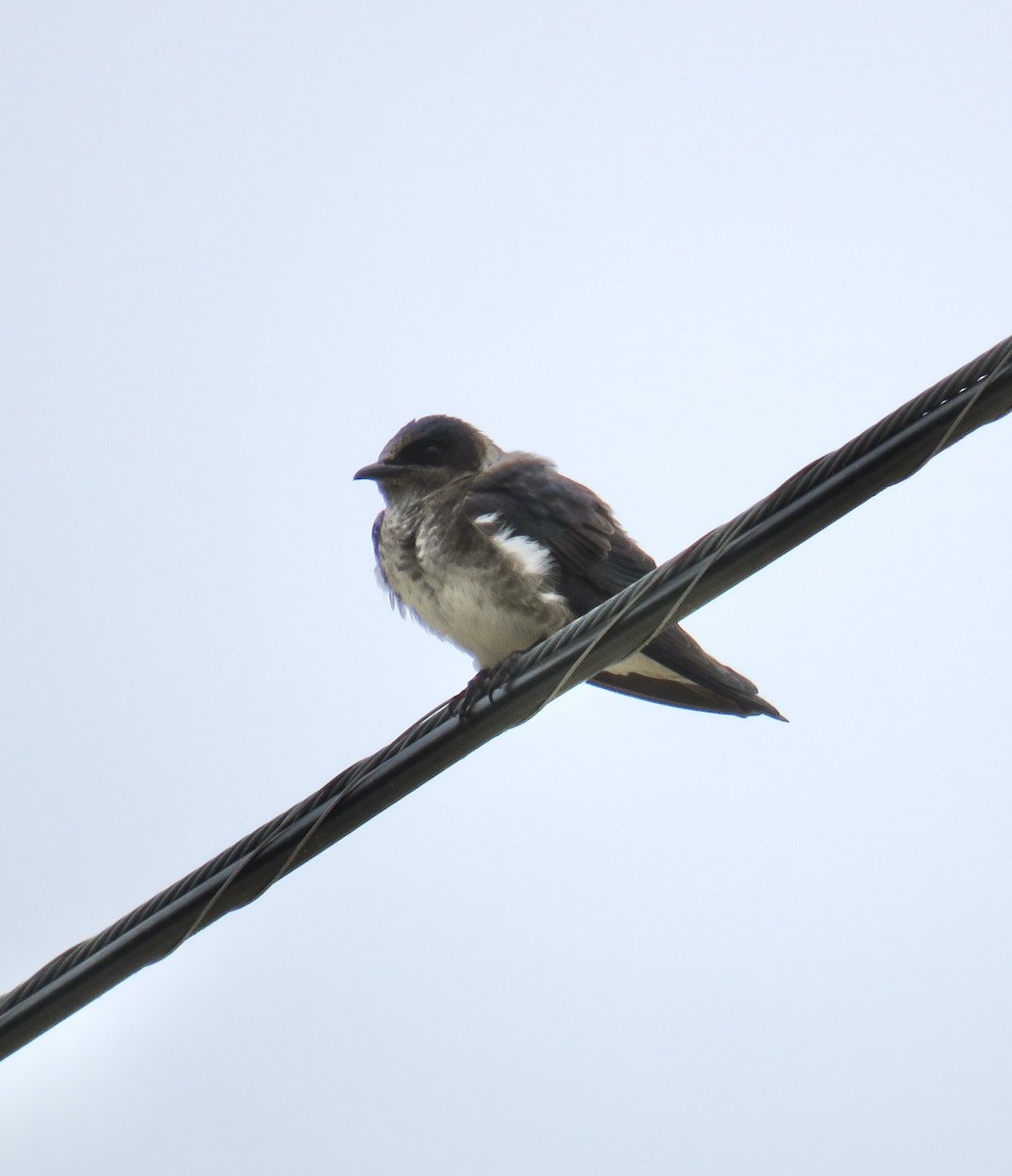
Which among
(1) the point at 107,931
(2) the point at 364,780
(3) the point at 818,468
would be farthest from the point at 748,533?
(1) the point at 107,931

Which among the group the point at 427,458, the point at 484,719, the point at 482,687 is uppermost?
the point at 427,458

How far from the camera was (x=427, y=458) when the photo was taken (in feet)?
21.7

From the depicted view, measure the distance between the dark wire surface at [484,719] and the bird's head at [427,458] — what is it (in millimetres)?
2772

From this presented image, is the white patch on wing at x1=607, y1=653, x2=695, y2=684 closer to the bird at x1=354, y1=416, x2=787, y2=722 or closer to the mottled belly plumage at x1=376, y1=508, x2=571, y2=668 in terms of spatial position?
the bird at x1=354, y1=416, x2=787, y2=722

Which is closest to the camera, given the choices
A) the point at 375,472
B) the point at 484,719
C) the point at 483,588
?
the point at 484,719

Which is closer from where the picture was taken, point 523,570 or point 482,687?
point 482,687

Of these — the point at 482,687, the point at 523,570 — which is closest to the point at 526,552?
the point at 523,570

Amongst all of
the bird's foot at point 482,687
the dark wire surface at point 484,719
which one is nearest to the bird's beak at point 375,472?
the bird's foot at point 482,687

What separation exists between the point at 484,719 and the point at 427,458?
317 cm

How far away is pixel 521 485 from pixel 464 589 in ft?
2.00

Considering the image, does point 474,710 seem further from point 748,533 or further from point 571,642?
point 748,533

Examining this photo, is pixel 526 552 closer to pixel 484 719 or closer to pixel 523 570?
Result: pixel 523 570

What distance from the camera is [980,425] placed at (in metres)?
2.98

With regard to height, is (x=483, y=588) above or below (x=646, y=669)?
above
